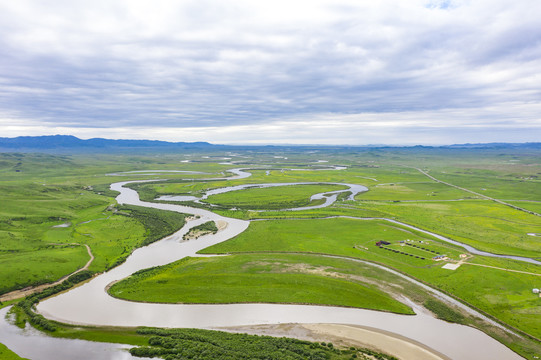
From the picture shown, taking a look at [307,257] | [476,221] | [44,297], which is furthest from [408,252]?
[44,297]

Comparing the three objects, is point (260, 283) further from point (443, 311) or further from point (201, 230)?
point (201, 230)

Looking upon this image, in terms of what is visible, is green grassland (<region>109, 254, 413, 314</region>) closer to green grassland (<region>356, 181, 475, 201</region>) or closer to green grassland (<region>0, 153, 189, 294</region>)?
green grassland (<region>0, 153, 189, 294</region>)

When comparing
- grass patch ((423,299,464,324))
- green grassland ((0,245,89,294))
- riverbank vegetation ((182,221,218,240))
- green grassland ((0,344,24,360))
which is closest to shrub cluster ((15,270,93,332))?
green grassland ((0,245,89,294))

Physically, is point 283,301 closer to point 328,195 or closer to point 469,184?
point 328,195

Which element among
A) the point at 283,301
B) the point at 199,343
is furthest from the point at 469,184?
the point at 199,343

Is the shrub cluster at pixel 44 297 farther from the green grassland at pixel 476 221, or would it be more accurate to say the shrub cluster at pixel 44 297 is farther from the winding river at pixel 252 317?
the green grassland at pixel 476 221
